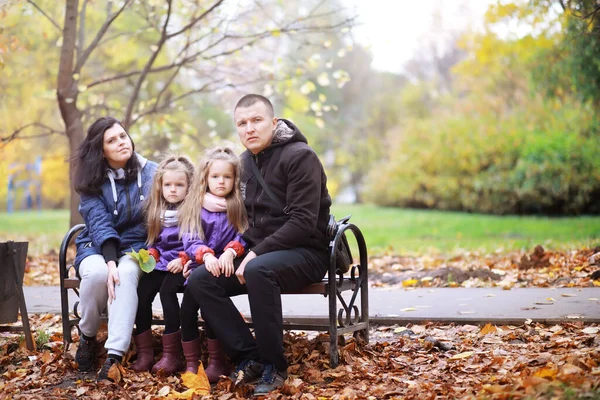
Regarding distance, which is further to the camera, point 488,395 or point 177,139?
point 177,139

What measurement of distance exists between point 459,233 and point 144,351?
9129mm

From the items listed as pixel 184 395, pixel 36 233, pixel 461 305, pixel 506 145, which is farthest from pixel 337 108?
pixel 184 395

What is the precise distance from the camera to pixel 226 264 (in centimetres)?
399

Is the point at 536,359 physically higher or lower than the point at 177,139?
lower

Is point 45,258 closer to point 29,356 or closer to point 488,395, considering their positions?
point 29,356

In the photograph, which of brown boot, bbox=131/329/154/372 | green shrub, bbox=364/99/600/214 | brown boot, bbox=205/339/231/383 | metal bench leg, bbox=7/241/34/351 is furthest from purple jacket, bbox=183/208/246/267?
green shrub, bbox=364/99/600/214

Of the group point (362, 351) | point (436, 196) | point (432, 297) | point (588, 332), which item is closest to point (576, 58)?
point (432, 297)

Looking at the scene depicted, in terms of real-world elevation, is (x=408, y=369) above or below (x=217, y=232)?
below

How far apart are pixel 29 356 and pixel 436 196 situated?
16.3 m

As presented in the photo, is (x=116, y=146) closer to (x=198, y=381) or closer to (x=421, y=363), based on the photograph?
(x=198, y=381)

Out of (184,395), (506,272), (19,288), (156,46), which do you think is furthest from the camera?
(156,46)

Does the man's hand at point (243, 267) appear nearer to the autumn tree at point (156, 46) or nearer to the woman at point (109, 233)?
the woman at point (109, 233)

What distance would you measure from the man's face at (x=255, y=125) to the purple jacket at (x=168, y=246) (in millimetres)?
753

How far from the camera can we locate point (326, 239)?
4262mm
